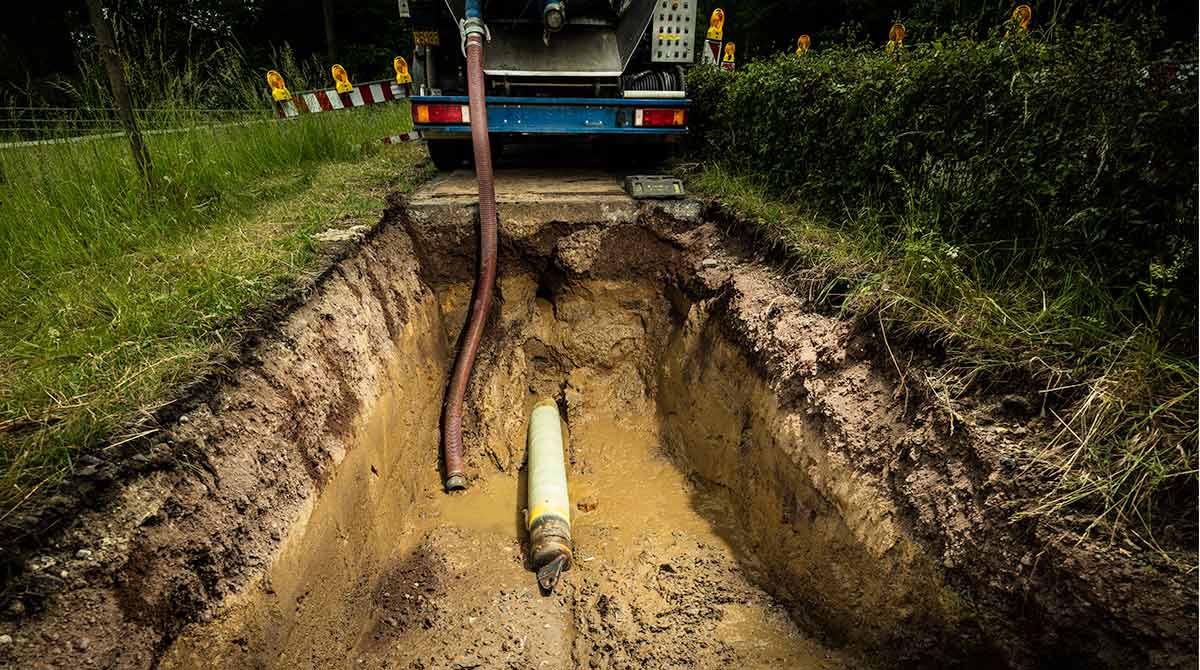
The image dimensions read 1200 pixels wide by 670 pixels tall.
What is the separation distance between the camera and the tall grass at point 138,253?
1.62 meters

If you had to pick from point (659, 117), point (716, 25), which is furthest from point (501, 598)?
point (716, 25)

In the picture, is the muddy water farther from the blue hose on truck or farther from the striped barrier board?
the striped barrier board

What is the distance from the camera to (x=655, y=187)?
398 centimetres

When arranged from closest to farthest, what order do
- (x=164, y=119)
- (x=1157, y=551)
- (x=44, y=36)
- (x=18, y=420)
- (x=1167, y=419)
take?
(x=1157, y=551)
(x=1167, y=419)
(x=18, y=420)
(x=164, y=119)
(x=44, y=36)

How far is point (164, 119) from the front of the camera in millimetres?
3803

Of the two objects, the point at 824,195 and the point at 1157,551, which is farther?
the point at 824,195

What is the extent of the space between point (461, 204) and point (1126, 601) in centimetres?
367

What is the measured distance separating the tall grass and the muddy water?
0.70 m

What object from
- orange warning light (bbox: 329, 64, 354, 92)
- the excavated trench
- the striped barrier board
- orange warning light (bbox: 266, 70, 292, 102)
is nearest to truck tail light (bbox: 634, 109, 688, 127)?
the excavated trench

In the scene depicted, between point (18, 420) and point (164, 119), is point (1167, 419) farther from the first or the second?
point (164, 119)

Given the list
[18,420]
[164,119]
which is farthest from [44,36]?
[18,420]

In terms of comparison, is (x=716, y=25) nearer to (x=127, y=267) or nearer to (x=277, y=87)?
Answer: (x=277, y=87)

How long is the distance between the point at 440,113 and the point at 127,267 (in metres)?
2.45

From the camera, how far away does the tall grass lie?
162 centimetres
